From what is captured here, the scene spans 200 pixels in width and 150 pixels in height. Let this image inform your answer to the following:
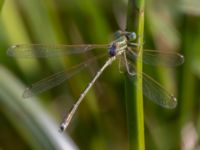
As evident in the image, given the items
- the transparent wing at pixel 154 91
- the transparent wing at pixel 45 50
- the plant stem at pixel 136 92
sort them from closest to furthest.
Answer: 1. the plant stem at pixel 136 92
2. the transparent wing at pixel 154 91
3. the transparent wing at pixel 45 50

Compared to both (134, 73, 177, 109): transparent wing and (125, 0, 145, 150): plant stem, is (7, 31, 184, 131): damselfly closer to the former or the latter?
(134, 73, 177, 109): transparent wing

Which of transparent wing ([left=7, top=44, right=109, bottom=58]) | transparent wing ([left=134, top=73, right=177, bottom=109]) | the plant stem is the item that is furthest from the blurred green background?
the plant stem

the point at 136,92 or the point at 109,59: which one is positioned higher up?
the point at 136,92

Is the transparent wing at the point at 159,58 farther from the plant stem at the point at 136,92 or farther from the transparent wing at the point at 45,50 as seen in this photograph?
the plant stem at the point at 136,92

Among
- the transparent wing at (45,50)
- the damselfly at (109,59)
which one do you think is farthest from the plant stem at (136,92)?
the transparent wing at (45,50)

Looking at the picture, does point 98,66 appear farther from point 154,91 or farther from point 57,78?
point 154,91

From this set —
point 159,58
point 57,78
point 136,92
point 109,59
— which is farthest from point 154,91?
point 136,92
